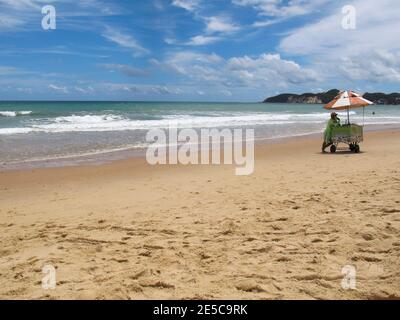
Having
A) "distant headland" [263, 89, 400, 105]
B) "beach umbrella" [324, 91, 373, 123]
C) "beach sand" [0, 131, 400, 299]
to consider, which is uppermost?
"distant headland" [263, 89, 400, 105]

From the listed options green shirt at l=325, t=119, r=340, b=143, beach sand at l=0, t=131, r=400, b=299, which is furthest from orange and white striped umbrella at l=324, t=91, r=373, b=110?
beach sand at l=0, t=131, r=400, b=299

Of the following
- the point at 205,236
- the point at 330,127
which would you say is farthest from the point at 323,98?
the point at 205,236

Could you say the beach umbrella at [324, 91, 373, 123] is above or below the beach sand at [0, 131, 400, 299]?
above

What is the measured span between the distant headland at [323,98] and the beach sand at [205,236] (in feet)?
318

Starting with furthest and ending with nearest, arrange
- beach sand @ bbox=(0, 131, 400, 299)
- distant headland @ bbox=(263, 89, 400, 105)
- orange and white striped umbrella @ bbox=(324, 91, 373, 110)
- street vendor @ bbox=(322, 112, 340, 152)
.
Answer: distant headland @ bbox=(263, 89, 400, 105) < street vendor @ bbox=(322, 112, 340, 152) < orange and white striped umbrella @ bbox=(324, 91, 373, 110) < beach sand @ bbox=(0, 131, 400, 299)

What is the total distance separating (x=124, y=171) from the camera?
9.55 meters

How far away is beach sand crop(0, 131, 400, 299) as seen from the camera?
3.39m

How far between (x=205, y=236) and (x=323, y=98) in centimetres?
12263

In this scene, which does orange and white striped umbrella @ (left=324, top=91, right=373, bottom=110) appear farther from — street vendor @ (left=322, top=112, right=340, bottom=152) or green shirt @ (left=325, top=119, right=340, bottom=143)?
green shirt @ (left=325, top=119, right=340, bottom=143)
